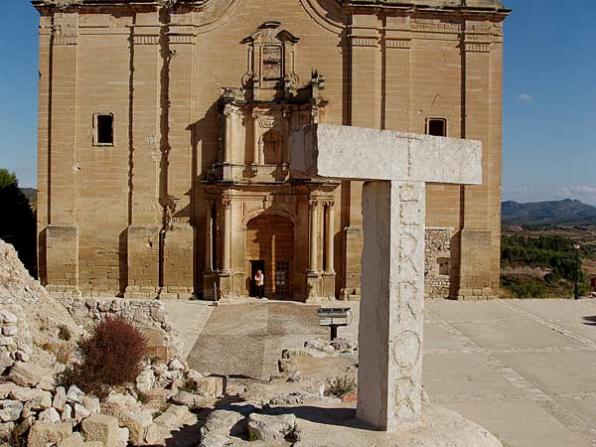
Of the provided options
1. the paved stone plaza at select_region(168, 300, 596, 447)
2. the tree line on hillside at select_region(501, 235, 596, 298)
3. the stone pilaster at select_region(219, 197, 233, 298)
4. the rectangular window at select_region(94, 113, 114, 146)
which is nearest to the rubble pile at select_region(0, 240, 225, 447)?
the paved stone plaza at select_region(168, 300, 596, 447)

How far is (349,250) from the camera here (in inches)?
720

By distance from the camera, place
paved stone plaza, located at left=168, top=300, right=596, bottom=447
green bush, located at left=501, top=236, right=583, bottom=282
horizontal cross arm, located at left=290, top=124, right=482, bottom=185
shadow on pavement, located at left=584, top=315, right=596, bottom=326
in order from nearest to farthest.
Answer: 1. horizontal cross arm, located at left=290, top=124, right=482, bottom=185
2. paved stone plaza, located at left=168, top=300, right=596, bottom=447
3. shadow on pavement, located at left=584, top=315, right=596, bottom=326
4. green bush, located at left=501, top=236, right=583, bottom=282

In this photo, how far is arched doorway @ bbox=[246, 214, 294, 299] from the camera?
1886cm

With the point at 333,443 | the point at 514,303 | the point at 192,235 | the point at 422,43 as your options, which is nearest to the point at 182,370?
the point at 333,443

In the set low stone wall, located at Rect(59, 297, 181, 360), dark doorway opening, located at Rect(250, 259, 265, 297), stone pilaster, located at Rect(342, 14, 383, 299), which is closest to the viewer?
low stone wall, located at Rect(59, 297, 181, 360)

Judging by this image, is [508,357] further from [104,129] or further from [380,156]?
[104,129]

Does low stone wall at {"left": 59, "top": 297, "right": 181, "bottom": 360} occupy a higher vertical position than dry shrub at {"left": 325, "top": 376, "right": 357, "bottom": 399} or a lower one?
higher

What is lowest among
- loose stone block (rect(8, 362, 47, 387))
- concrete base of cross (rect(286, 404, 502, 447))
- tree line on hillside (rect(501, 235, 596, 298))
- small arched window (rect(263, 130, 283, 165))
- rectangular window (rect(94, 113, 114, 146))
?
tree line on hillside (rect(501, 235, 596, 298))

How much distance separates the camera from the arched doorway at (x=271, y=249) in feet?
61.9

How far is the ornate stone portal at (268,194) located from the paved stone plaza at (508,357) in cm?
130

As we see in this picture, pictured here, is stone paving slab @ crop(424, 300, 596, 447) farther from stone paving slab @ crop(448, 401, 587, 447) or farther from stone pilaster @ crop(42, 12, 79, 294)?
stone pilaster @ crop(42, 12, 79, 294)

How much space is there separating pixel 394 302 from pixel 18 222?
19491 mm

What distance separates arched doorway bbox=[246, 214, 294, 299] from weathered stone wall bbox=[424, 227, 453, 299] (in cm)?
431

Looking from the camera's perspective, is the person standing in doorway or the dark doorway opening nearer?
the person standing in doorway
